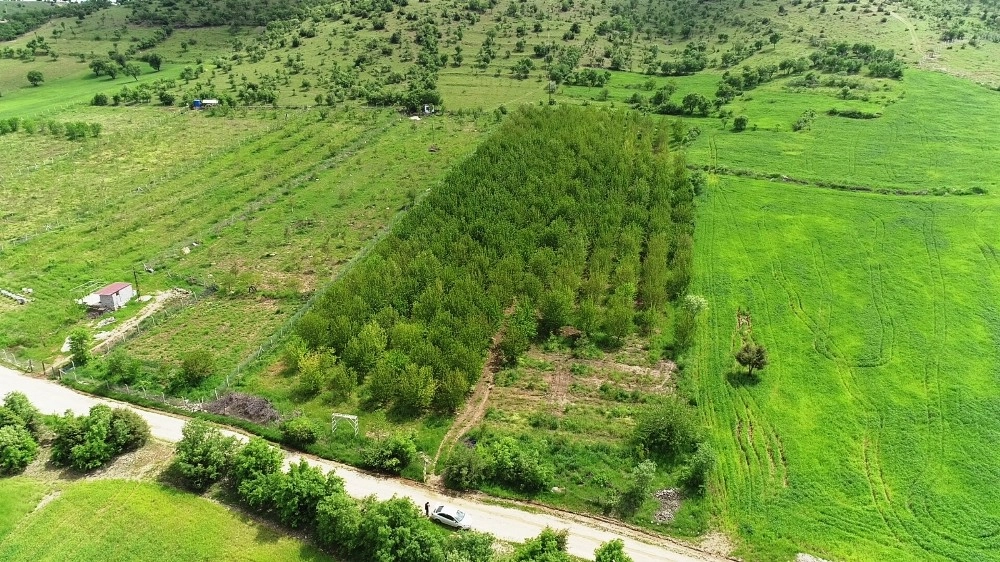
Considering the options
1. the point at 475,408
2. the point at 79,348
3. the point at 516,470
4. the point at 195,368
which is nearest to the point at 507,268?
the point at 475,408

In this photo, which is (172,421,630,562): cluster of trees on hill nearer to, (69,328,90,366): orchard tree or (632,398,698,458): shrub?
(632,398,698,458): shrub

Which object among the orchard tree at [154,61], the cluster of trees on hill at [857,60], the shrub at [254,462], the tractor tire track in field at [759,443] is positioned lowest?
the tractor tire track in field at [759,443]

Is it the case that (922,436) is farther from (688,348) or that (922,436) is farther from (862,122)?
(862,122)

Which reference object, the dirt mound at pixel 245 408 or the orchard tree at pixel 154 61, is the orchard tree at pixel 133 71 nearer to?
the orchard tree at pixel 154 61

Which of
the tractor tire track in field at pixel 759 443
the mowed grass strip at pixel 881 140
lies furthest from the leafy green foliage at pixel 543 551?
the mowed grass strip at pixel 881 140

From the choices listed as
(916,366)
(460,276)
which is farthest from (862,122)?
(460,276)

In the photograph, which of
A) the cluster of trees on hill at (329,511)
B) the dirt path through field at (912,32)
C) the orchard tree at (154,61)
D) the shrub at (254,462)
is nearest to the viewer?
the cluster of trees on hill at (329,511)

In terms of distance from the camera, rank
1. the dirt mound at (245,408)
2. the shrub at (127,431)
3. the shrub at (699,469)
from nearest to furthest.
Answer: the shrub at (699,469) < the shrub at (127,431) < the dirt mound at (245,408)

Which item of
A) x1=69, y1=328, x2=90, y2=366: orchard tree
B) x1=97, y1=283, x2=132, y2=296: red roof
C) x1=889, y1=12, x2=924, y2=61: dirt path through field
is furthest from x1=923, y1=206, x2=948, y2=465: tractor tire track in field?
x1=889, y1=12, x2=924, y2=61: dirt path through field
